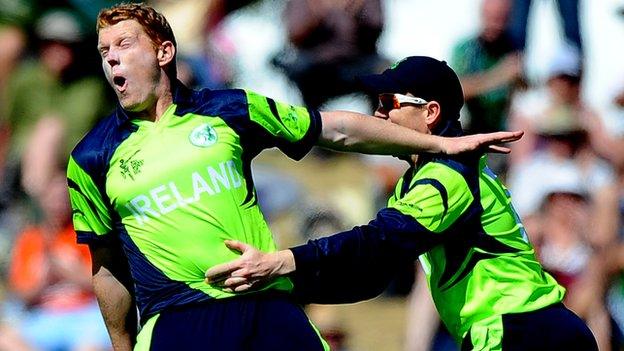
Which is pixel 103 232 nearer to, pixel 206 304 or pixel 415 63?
pixel 206 304

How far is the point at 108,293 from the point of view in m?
5.72

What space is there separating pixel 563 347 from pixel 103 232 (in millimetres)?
1776

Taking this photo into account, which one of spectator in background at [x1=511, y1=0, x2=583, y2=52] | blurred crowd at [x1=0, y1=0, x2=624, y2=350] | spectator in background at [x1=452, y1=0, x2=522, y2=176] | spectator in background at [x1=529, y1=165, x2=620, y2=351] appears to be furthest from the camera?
spectator in background at [x1=511, y1=0, x2=583, y2=52]

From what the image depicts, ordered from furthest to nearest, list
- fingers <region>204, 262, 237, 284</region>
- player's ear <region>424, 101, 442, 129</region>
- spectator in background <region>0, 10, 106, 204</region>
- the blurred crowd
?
1. spectator in background <region>0, 10, 106, 204</region>
2. the blurred crowd
3. player's ear <region>424, 101, 442, 129</region>
4. fingers <region>204, 262, 237, 284</region>

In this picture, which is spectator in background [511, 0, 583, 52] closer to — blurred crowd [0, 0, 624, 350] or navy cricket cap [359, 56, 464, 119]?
blurred crowd [0, 0, 624, 350]

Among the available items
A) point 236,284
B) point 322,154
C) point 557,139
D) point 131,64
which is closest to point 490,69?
point 557,139

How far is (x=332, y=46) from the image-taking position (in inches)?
398

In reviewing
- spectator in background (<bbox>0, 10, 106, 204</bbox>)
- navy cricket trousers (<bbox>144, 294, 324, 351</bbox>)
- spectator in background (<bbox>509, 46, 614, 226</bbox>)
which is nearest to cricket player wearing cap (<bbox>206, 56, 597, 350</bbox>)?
navy cricket trousers (<bbox>144, 294, 324, 351</bbox>)

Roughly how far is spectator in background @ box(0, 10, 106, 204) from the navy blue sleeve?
4506mm

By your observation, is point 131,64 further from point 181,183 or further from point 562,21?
point 562,21

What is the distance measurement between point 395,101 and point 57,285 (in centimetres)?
385

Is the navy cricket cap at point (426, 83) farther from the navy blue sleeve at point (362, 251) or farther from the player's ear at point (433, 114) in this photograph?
the navy blue sleeve at point (362, 251)

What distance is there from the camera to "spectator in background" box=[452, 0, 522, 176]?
963 cm

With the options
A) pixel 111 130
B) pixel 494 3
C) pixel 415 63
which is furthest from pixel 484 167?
pixel 494 3
